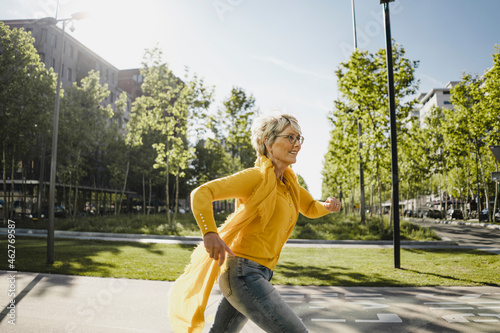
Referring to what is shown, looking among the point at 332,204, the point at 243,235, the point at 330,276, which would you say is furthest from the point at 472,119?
the point at 243,235

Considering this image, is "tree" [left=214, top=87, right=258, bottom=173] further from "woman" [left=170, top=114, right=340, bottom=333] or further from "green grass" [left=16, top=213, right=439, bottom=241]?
"woman" [left=170, top=114, right=340, bottom=333]

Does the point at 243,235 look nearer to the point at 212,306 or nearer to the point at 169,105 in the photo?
the point at 212,306

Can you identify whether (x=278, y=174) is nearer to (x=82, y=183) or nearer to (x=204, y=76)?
(x=204, y=76)

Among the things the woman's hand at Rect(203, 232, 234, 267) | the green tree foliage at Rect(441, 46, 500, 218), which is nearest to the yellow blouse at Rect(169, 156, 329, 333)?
the woman's hand at Rect(203, 232, 234, 267)

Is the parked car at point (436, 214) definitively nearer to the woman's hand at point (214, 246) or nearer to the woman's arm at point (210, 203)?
the woman's arm at point (210, 203)

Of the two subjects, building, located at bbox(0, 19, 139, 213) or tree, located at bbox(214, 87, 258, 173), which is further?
building, located at bbox(0, 19, 139, 213)

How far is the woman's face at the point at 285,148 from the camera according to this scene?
2.45 meters

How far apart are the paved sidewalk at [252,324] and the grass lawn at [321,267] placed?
696 mm

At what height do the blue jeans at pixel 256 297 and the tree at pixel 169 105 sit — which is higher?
the tree at pixel 169 105

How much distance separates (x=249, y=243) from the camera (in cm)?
225

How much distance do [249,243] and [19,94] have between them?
2715cm

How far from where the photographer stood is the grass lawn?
7.88 m

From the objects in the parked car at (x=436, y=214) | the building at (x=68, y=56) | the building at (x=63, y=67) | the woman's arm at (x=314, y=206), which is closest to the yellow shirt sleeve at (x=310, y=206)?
the woman's arm at (x=314, y=206)

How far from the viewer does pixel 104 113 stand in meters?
34.1
